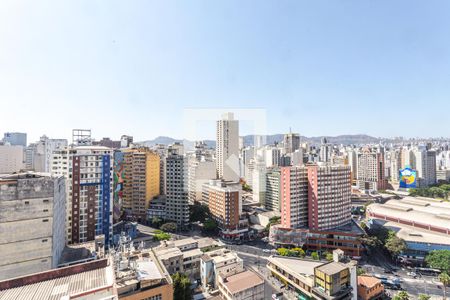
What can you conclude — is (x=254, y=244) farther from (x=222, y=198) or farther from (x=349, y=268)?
(x=349, y=268)

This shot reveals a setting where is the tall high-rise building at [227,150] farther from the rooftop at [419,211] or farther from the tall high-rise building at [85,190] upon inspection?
the tall high-rise building at [85,190]

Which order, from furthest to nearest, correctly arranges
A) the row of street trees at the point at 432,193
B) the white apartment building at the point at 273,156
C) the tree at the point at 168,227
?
1. the white apartment building at the point at 273,156
2. the row of street trees at the point at 432,193
3. the tree at the point at 168,227

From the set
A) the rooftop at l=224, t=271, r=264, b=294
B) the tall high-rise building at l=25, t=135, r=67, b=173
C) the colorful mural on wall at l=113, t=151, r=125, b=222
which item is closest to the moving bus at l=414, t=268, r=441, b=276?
the rooftop at l=224, t=271, r=264, b=294

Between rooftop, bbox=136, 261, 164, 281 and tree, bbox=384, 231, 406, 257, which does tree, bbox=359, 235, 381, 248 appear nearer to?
tree, bbox=384, 231, 406, 257

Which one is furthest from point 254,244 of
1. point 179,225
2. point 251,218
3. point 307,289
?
point 307,289

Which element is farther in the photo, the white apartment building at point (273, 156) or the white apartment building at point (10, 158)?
the white apartment building at point (273, 156)

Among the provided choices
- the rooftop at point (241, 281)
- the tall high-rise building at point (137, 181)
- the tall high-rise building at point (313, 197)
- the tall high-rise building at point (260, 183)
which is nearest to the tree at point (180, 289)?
the rooftop at point (241, 281)

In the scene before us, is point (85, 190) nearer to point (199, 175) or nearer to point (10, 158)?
point (199, 175)
